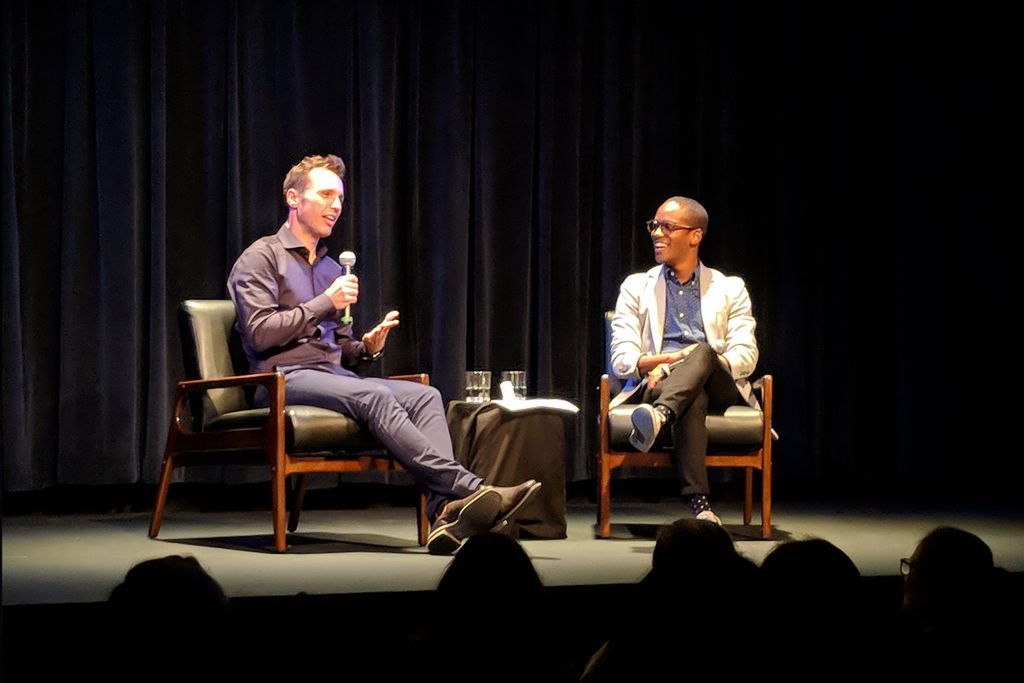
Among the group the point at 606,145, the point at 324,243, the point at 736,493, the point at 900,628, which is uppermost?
the point at 606,145

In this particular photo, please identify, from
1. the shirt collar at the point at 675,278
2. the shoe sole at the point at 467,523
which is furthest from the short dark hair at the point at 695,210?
the shoe sole at the point at 467,523

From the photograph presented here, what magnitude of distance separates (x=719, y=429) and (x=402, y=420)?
3.77 feet

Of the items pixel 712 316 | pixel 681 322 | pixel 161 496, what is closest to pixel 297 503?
pixel 161 496

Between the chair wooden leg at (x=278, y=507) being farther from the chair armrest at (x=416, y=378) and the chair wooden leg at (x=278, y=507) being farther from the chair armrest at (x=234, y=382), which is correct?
the chair armrest at (x=416, y=378)

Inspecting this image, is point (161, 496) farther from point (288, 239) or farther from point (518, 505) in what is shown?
point (518, 505)

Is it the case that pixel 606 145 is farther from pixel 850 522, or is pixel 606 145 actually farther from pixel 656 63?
pixel 850 522

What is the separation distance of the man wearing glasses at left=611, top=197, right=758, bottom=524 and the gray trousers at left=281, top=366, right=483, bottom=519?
78 centimetres

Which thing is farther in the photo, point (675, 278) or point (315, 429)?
point (675, 278)

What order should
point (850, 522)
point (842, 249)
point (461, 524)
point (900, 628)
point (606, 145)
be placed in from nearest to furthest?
point (900, 628) → point (461, 524) → point (850, 522) → point (606, 145) → point (842, 249)

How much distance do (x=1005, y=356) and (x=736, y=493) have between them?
153 centimetres

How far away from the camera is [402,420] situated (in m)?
4.03

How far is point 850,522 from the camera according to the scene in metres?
4.94

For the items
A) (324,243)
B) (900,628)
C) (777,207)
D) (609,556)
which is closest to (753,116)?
(777,207)

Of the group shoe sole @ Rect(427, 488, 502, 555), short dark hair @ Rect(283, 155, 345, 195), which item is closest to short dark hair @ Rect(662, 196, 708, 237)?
short dark hair @ Rect(283, 155, 345, 195)
